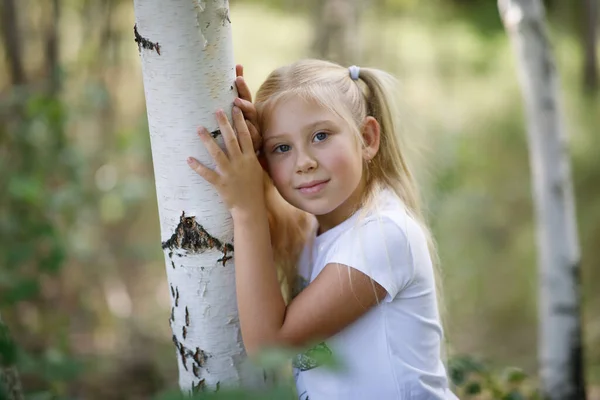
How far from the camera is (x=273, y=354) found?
655 mm

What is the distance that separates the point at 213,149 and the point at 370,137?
0.44 m

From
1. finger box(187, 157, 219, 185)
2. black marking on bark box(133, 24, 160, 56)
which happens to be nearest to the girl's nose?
finger box(187, 157, 219, 185)

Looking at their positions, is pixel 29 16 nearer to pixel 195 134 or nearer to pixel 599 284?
pixel 195 134

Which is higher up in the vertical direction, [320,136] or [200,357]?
[320,136]

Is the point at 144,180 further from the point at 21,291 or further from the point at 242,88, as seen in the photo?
the point at 242,88

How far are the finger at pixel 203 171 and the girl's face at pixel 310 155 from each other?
→ 0.21 metres

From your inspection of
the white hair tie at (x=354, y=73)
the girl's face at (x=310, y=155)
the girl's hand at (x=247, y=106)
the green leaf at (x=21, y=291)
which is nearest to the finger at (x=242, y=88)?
the girl's hand at (x=247, y=106)

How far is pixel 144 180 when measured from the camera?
3613 mm

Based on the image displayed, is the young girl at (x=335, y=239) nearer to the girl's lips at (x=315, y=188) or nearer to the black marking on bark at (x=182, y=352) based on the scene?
the girl's lips at (x=315, y=188)

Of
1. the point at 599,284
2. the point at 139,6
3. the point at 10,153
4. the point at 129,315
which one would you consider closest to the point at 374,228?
the point at 139,6

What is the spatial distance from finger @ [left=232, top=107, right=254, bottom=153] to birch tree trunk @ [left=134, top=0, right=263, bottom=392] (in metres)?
0.03

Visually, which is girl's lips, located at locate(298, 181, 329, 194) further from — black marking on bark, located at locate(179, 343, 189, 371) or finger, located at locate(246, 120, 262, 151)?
black marking on bark, located at locate(179, 343, 189, 371)

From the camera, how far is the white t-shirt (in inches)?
48.2

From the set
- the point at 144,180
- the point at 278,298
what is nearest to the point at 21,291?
the point at 278,298
